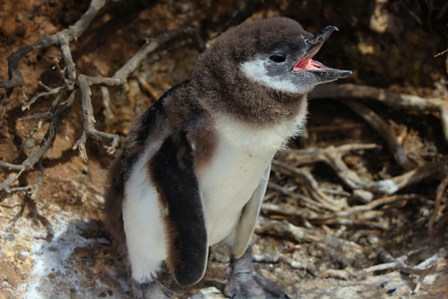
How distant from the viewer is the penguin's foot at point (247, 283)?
2.63 m

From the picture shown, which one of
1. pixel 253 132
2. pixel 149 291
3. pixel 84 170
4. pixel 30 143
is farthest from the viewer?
pixel 84 170

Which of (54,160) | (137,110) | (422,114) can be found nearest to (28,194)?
(54,160)

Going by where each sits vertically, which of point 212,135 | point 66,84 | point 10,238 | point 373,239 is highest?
point 212,135

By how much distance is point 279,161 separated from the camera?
11.4ft

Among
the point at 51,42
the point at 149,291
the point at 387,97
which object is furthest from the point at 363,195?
the point at 51,42

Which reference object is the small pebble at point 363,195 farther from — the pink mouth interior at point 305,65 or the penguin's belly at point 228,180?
the pink mouth interior at point 305,65

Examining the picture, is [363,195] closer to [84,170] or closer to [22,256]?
[84,170]

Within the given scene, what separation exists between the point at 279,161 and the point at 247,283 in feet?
3.14

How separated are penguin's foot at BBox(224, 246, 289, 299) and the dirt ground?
0.07 m

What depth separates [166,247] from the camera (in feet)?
7.65

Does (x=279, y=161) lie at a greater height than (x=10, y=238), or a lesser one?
lesser

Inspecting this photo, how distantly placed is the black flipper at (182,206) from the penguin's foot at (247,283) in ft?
1.38

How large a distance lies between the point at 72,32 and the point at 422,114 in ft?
5.98

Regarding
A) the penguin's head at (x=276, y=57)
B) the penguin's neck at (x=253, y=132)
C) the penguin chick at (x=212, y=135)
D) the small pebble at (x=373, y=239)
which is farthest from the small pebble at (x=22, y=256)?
the small pebble at (x=373, y=239)
